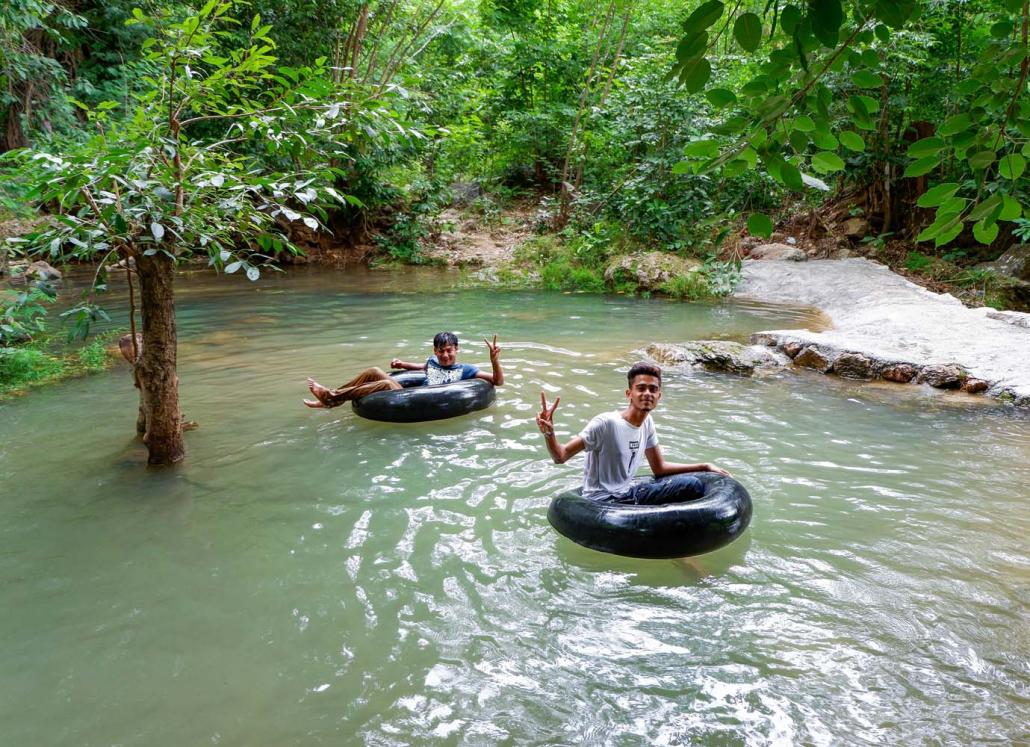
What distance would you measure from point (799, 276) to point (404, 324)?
823 cm

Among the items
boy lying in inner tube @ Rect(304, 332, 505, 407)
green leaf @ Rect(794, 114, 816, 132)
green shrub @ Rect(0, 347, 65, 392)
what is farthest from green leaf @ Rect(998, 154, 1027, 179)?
green shrub @ Rect(0, 347, 65, 392)

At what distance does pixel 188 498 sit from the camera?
15.3 feet

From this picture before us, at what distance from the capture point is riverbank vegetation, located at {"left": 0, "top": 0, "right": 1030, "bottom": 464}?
1.34 meters

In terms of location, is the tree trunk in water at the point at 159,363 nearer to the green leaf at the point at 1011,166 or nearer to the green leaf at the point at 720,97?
the green leaf at the point at 720,97

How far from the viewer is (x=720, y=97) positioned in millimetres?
1233

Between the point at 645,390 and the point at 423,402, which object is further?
the point at 423,402

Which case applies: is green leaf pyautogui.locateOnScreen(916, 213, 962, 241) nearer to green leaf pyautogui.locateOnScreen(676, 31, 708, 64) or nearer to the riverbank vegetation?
the riverbank vegetation

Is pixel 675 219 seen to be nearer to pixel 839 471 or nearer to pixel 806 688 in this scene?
pixel 839 471

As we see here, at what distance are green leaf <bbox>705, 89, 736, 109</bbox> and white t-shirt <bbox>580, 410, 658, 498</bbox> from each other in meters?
2.89

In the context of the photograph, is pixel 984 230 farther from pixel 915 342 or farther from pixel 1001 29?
pixel 915 342

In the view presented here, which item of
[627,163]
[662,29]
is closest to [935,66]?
[627,163]

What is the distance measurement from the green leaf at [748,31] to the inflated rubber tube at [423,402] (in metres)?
5.15

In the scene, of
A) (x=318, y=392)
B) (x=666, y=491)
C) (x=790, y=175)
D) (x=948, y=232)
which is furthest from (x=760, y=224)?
(x=318, y=392)

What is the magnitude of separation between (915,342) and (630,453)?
19.4 feet
